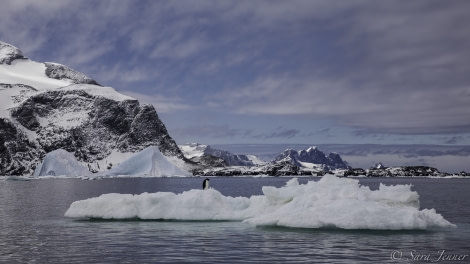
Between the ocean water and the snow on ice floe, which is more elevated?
the snow on ice floe

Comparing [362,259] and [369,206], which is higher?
[369,206]

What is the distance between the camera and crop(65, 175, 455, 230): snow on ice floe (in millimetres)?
29156

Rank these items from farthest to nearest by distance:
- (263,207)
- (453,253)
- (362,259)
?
(263,207) → (453,253) → (362,259)

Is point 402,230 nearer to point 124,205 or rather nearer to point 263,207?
point 263,207

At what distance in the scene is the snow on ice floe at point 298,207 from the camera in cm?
2916

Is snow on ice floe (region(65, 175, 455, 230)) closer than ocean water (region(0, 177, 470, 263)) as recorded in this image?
No

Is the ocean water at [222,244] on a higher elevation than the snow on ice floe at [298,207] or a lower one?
lower

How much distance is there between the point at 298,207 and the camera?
32094mm

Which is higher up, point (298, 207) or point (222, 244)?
point (298, 207)

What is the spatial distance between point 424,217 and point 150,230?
53.1 feet

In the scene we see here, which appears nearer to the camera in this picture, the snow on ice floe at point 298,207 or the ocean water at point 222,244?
the ocean water at point 222,244

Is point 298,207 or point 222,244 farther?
point 298,207

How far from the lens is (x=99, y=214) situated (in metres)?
37.6

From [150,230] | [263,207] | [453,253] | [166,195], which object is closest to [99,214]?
[166,195]
